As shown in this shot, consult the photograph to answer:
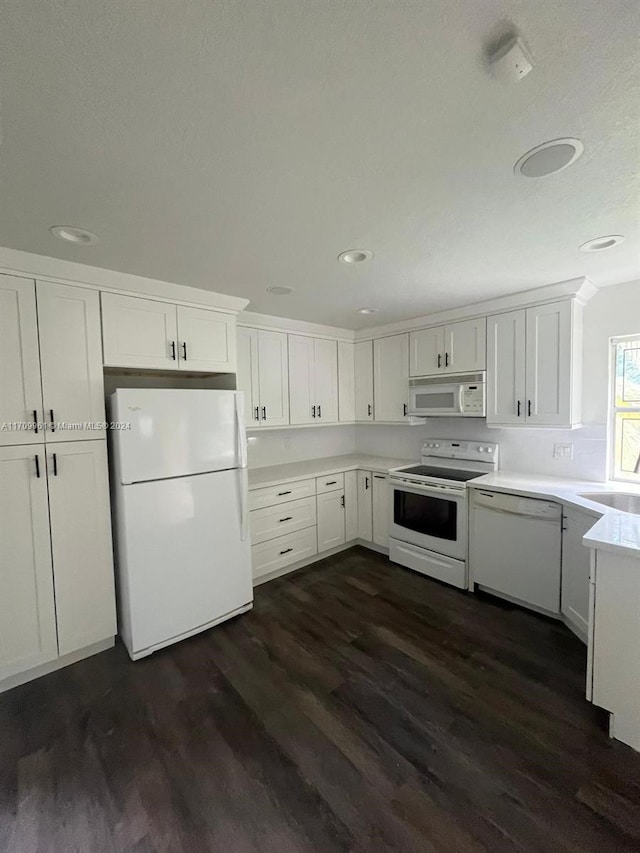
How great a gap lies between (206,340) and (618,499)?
3210mm

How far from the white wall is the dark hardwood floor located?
4.27 ft

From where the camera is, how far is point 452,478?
3.11m

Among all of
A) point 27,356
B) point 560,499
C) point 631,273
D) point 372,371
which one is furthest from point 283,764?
point 631,273

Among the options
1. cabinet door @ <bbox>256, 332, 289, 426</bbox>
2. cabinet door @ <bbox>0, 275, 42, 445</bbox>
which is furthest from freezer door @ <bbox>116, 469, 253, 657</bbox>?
cabinet door @ <bbox>256, 332, 289, 426</bbox>

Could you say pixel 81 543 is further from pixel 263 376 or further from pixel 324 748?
pixel 263 376

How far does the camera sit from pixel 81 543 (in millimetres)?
2184

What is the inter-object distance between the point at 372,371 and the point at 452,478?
1.55m

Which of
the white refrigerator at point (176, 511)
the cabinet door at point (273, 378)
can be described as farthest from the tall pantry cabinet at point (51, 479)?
the cabinet door at point (273, 378)

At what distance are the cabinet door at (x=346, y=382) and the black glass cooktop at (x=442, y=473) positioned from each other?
1.02 m

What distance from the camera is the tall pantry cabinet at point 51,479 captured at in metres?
1.95

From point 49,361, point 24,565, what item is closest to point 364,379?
point 49,361

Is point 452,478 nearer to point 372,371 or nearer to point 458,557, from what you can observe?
point 458,557

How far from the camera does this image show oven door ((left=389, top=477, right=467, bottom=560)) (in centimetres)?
294

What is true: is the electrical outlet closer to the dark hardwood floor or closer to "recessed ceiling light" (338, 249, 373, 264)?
the dark hardwood floor
